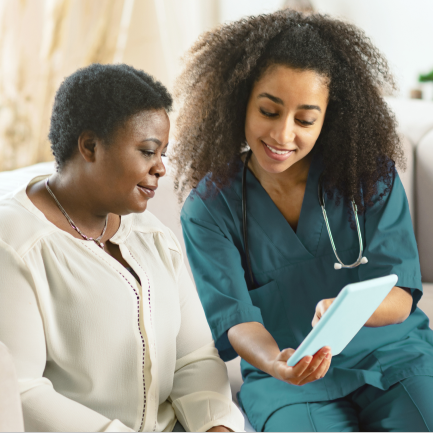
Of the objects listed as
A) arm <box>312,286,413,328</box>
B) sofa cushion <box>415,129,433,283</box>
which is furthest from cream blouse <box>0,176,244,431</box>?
sofa cushion <box>415,129,433,283</box>

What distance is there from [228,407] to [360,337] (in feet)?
1.29

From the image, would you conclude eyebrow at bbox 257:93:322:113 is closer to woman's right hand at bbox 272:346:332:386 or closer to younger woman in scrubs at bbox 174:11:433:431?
younger woman in scrubs at bbox 174:11:433:431

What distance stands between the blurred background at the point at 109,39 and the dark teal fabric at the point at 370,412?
133 centimetres

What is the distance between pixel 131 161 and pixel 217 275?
1.34 feet

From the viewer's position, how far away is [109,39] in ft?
9.23

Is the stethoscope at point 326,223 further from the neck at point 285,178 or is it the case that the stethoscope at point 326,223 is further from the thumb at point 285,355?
the thumb at point 285,355

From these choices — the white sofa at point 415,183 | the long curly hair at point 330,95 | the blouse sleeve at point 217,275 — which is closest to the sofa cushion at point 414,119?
the white sofa at point 415,183

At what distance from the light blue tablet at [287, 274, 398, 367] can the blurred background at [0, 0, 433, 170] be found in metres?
1.32

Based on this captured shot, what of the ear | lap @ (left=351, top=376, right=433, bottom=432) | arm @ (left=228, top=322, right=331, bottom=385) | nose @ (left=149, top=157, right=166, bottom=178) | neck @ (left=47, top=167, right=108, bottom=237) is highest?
the ear

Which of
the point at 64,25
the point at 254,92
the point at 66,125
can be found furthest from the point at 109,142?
the point at 64,25

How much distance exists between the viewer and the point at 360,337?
1230mm

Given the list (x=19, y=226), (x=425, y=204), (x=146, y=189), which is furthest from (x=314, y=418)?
(x=425, y=204)

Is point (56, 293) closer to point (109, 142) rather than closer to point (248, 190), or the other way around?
point (109, 142)

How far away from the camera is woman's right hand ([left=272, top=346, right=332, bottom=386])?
0.91 metres
